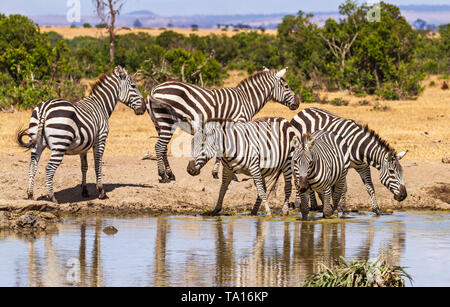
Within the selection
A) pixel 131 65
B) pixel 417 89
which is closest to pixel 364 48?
pixel 417 89

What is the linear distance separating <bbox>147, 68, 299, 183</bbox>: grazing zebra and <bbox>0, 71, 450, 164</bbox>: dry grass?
3447 mm

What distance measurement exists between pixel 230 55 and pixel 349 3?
63.1 feet

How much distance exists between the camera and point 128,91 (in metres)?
13.7

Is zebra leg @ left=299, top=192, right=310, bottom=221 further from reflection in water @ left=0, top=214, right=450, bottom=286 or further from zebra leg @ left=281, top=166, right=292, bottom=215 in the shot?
zebra leg @ left=281, top=166, right=292, bottom=215

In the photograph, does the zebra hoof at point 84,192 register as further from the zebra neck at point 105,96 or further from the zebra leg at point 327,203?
the zebra leg at point 327,203

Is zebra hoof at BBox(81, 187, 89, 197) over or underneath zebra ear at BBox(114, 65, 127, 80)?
underneath

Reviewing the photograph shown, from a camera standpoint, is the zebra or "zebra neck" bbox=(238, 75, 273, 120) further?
"zebra neck" bbox=(238, 75, 273, 120)

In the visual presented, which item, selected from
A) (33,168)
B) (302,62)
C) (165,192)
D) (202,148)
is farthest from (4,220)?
(302,62)

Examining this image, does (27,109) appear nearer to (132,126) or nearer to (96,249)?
(132,126)

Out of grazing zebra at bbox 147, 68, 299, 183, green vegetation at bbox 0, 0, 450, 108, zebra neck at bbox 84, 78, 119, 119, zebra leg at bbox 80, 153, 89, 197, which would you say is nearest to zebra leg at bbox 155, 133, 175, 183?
grazing zebra at bbox 147, 68, 299, 183

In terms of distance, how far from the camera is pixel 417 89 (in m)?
29.8

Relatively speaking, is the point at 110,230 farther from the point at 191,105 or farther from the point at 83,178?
the point at 191,105

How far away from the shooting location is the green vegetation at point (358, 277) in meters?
7.08

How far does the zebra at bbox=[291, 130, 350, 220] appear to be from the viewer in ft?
36.5
